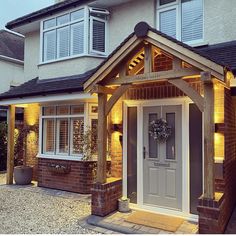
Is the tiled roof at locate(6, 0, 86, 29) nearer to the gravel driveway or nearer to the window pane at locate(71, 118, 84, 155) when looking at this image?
the window pane at locate(71, 118, 84, 155)

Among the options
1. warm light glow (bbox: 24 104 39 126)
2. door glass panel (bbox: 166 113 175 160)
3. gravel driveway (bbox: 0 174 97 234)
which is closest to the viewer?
gravel driveway (bbox: 0 174 97 234)

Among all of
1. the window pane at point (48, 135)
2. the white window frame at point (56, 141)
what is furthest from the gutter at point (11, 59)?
the window pane at point (48, 135)

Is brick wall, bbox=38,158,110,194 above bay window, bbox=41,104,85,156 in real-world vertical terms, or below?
below

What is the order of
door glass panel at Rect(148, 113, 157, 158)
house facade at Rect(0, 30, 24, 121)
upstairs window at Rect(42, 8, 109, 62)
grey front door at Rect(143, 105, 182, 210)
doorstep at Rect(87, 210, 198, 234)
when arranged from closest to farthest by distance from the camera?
doorstep at Rect(87, 210, 198, 234)
grey front door at Rect(143, 105, 182, 210)
door glass panel at Rect(148, 113, 157, 158)
upstairs window at Rect(42, 8, 109, 62)
house facade at Rect(0, 30, 24, 121)

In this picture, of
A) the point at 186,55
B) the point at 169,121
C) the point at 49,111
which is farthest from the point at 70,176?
the point at 186,55

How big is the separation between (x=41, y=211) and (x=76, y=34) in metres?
6.63

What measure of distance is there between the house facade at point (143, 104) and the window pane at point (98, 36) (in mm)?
39

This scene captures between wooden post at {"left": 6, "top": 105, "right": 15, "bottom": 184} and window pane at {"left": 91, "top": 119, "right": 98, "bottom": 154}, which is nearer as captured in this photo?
window pane at {"left": 91, "top": 119, "right": 98, "bottom": 154}

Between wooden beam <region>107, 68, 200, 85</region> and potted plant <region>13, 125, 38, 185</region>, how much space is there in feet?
19.9

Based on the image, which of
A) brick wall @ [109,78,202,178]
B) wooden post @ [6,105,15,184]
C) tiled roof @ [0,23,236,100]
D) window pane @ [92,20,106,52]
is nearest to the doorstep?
brick wall @ [109,78,202,178]

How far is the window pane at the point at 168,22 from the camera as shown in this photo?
902 centimetres

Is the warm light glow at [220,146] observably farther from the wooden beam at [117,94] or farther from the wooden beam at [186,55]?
the wooden beam at [117,94]

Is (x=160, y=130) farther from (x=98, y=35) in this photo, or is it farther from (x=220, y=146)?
(x=98, y=35)

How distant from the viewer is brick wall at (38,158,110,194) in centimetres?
898
